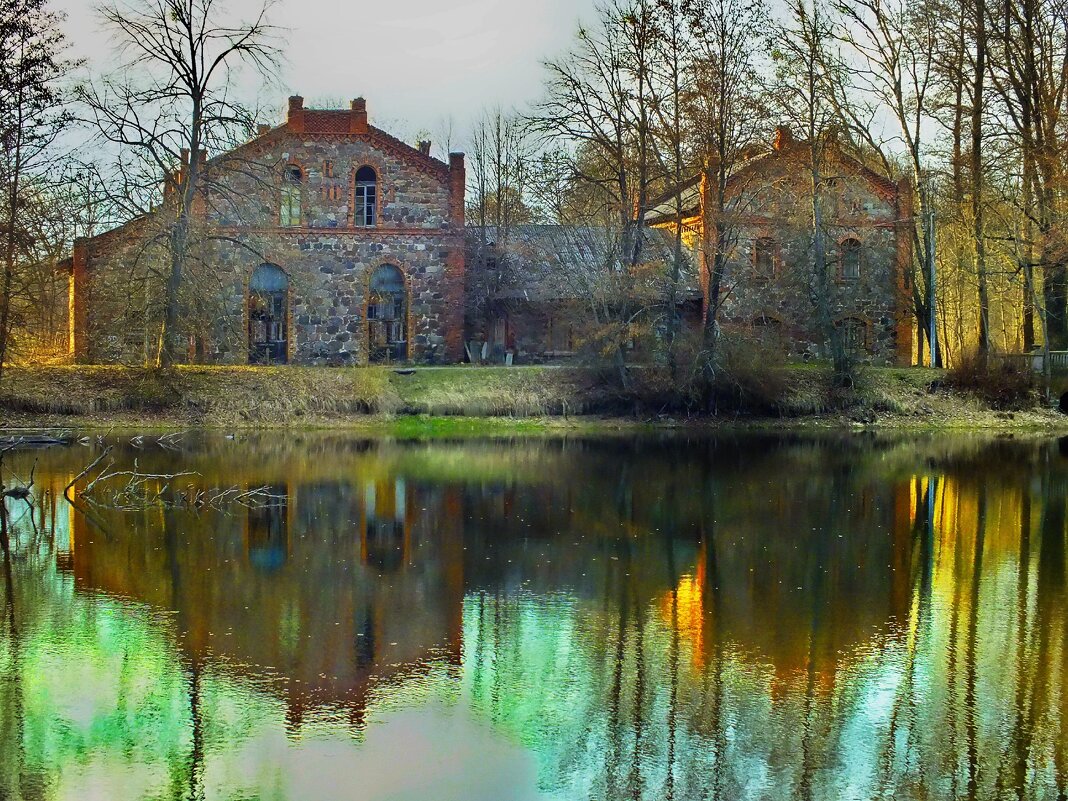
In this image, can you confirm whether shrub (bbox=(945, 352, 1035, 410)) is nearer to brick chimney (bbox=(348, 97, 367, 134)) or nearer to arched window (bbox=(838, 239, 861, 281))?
arched window (bbox=(838, 239, 861, 281))

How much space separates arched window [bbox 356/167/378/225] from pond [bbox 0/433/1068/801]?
23.9 m

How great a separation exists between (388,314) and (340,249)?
9.65ft

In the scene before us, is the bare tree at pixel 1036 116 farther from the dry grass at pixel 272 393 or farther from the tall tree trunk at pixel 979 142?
the dry grass at pixel 272 393

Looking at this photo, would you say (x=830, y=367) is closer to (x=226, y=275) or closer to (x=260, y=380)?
(x=260, y=380)

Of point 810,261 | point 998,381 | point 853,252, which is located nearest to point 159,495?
point 810,261

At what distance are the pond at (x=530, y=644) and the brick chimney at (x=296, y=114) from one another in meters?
24.4

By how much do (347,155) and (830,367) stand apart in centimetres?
1883

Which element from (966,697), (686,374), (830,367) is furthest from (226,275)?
(966,697)

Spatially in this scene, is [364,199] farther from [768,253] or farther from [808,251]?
[808,251]

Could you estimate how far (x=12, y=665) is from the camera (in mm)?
10609

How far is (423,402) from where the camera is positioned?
37625 millimetres

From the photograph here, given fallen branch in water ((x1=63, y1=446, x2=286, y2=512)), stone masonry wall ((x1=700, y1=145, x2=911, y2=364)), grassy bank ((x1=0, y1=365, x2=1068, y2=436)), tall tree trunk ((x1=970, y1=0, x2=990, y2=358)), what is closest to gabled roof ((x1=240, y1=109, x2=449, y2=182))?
grassy bank ((x1=0, y1=365, x2=1068, y2=436))

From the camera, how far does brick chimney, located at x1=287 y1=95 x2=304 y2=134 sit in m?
43.9

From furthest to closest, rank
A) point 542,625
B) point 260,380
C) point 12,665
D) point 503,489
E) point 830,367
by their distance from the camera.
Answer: point 830,367
point 260,380
point 503,489
point 542,625
point 12,665
